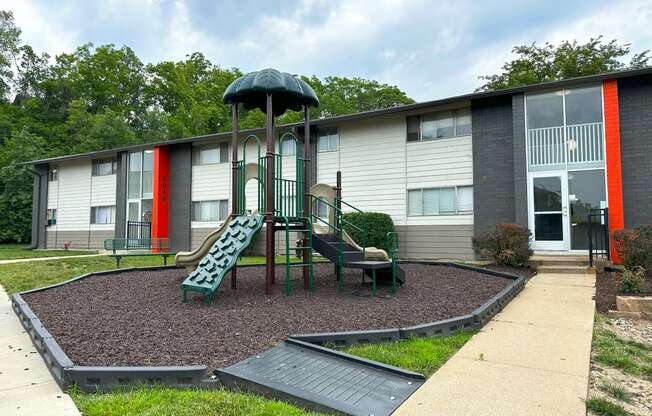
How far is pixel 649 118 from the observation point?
1071cm

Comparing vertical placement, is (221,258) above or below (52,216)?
below

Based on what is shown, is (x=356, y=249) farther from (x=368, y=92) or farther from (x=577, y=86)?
(x=368, y=92)

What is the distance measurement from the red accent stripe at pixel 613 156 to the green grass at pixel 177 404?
35.6ft

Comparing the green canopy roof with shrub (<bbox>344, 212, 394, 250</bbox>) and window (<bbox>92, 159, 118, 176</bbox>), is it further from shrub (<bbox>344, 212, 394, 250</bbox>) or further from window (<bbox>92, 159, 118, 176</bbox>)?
window (<bbox>92, 159, 118, 176</bbox>)

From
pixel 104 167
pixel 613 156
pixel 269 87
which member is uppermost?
pixel 104 167

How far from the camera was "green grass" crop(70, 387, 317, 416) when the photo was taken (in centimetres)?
263

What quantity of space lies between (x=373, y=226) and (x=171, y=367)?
11.0 metres

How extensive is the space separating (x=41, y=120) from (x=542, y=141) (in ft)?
129

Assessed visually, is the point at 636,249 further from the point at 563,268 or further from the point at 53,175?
the point at 53,175

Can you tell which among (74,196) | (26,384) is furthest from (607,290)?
(74,196)

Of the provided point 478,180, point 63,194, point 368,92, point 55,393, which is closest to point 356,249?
point 55,393

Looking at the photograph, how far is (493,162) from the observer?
12.8 m

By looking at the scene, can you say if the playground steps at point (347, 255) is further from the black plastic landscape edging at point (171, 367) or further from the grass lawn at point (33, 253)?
the grass lawn at point (33, 253)

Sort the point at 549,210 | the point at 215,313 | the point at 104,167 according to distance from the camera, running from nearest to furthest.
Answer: the point at 215,313 → the point at 549,210 → the point at 104,167
